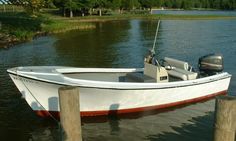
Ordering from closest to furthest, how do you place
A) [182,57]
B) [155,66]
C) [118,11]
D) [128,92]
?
1. [128,92]
2. [155,66]
3. [182,57]
4. [118,11]

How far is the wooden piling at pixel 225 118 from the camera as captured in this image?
6920mm

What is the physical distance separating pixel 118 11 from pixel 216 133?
11352 cm

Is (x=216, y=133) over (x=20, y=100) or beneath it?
over

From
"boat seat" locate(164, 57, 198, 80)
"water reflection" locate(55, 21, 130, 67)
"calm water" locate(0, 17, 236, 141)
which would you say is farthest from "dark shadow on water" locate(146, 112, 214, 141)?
"water reflection" locate(55, 21, 130, 67)

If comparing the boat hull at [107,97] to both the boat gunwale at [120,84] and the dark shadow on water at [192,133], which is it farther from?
the dark shadow on water at [192,133]

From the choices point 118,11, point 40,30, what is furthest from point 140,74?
point 118,11

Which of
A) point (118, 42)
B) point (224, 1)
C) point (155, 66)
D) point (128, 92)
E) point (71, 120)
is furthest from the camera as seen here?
point (224, 1)

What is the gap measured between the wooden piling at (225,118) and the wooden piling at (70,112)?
312cm

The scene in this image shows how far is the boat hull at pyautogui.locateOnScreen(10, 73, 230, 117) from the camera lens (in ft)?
43.4

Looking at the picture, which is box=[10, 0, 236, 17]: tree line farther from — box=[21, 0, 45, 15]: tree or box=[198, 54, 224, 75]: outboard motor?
box=[198, 54, 224, 75]: outboard motor

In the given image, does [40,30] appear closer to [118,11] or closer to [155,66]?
[155,66]

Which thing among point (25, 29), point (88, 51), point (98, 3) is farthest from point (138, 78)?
point (98, 3)

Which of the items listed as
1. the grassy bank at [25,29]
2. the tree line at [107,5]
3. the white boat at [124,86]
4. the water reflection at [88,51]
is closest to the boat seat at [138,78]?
the white boat at [124,86]

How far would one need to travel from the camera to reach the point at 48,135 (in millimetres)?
12938
